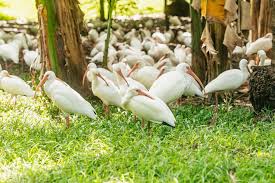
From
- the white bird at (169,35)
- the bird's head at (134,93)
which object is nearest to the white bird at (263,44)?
the bird's head at (134,93)

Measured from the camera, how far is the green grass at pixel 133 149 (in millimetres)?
6121

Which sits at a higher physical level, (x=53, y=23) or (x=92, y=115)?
(x=53, y=23)

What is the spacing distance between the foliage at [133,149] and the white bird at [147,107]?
0.23 meters

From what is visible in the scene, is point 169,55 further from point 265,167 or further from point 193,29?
point 265,167

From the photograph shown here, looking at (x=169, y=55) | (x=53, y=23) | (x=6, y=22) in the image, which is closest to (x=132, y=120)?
(x=53, y=23)

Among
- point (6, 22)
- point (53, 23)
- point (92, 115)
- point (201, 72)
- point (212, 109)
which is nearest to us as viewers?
point (92, 115)

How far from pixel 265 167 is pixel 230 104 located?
408 cm

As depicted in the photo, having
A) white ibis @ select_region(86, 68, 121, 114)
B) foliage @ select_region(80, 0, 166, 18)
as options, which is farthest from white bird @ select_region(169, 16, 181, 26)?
white ibis @ select_region(86, 68, 121, 114)

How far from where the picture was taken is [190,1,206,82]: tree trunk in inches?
433

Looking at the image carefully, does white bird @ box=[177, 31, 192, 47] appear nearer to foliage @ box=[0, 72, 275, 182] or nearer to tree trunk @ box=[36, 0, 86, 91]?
tree trunk @ box=[36, 0, 86, 91]

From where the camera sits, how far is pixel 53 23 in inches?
411

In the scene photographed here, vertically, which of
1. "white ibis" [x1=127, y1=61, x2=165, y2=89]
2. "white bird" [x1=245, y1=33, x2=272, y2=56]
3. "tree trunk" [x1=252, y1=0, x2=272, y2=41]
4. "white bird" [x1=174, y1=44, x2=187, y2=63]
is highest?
"tree trunk" [x1=252, y1=0, x2=272, y2=41]

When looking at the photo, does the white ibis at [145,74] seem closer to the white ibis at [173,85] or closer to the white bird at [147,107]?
the white ibis at [173,85]

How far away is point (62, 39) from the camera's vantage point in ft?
34.7
